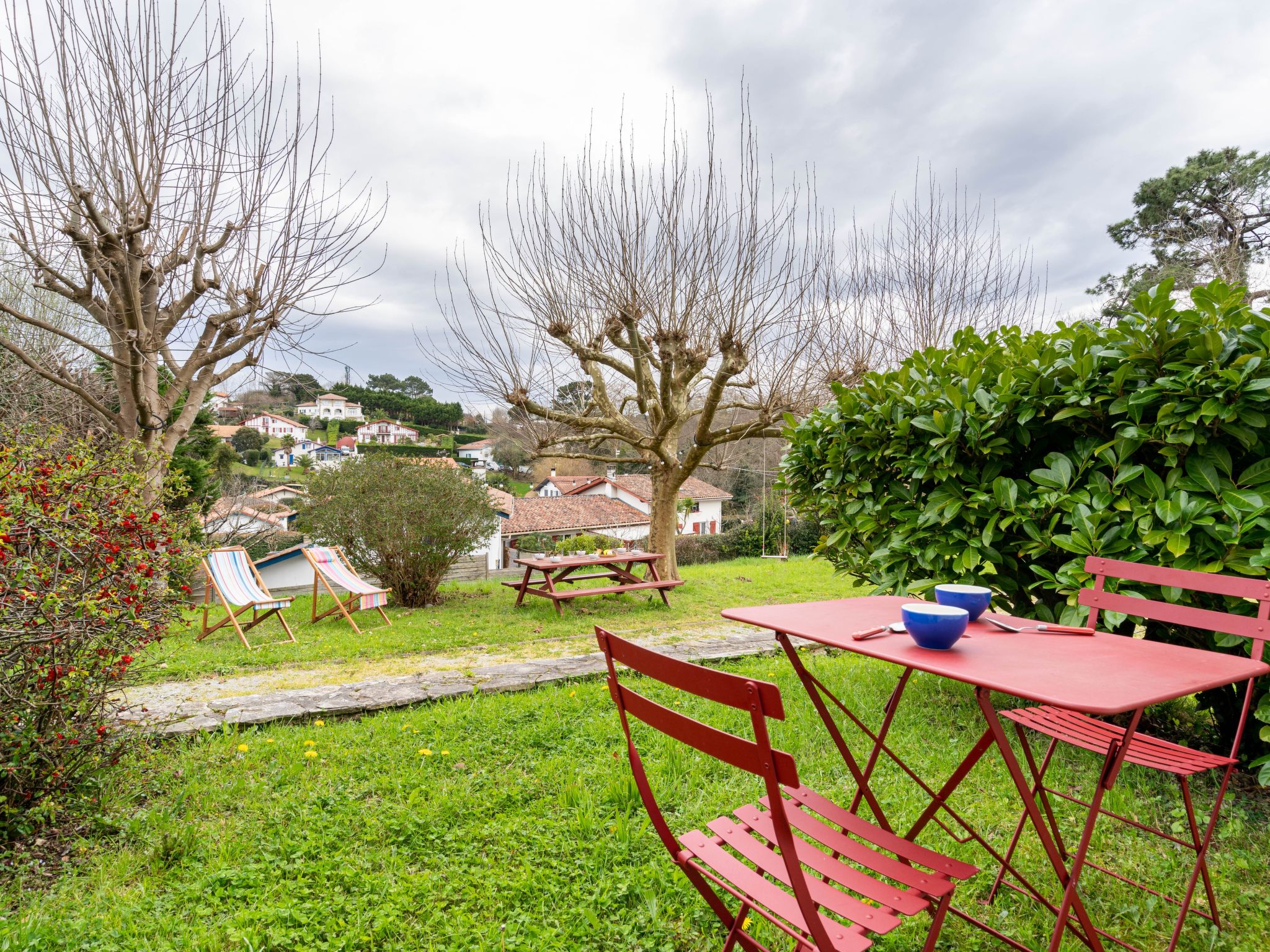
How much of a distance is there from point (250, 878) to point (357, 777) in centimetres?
75

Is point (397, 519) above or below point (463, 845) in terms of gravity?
above

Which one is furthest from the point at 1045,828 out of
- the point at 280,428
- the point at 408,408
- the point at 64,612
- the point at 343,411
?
the point at 408,408

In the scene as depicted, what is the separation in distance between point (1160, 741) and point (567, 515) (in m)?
29.9

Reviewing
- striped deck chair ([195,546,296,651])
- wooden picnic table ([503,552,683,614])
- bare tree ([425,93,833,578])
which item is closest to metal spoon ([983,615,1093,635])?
wooden picnic table ([503,552,683,614])

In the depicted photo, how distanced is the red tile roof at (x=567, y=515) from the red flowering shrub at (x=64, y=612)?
1028 inches

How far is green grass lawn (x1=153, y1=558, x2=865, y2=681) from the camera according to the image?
5.09 m

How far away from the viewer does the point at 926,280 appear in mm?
8445

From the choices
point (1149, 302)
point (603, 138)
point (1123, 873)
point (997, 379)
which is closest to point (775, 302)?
point (603, 138)

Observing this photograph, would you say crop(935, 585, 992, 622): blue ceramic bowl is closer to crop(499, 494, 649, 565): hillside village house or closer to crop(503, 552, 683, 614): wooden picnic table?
crop(503, 552, 683, 614): wooden picnic table

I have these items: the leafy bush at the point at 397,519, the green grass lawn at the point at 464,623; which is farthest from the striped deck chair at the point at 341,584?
the leafy bush at the point at 397,519

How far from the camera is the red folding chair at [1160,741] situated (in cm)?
175

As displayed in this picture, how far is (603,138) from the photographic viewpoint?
664 cm

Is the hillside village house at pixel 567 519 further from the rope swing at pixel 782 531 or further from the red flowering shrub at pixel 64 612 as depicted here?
the red flowering shrub at pixel 64 612

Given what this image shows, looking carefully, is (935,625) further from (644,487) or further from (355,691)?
(644,487)
